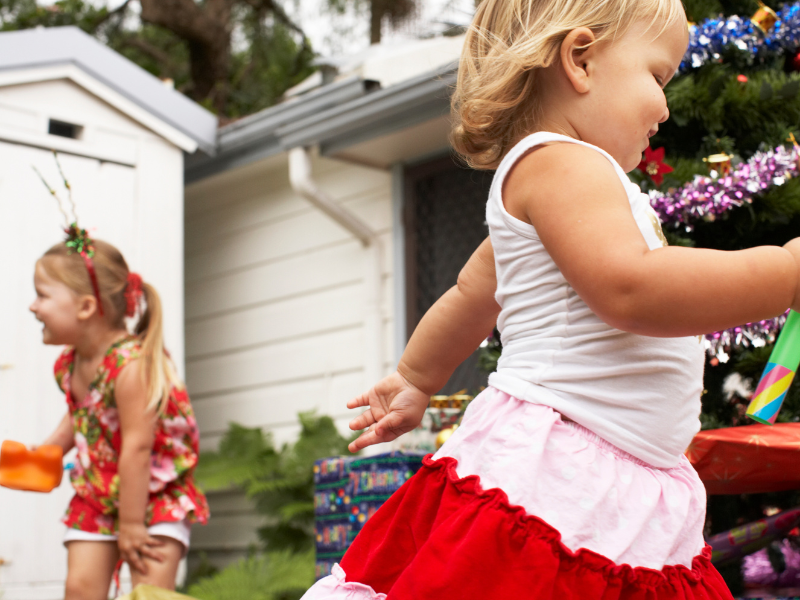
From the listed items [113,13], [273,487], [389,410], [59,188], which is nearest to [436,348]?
[389,410]

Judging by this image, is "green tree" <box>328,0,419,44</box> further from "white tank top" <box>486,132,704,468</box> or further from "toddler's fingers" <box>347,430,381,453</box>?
"white tank top" <box>486,132,704,468</box>

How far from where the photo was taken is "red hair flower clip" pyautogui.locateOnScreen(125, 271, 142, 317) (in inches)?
144

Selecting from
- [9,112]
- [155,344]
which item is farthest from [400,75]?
[155,344]

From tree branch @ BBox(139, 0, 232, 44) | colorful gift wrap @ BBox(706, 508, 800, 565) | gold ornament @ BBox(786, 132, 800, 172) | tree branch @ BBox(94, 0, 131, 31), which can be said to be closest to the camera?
colorful gift wrap @ BBox(706, 508, 800, 565)

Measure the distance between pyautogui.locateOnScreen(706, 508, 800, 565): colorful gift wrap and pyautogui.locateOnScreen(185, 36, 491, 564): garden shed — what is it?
2.65 metres

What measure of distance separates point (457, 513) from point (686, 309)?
0.41m

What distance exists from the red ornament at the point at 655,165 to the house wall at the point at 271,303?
268 centimetres

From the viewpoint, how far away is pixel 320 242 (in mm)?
5773

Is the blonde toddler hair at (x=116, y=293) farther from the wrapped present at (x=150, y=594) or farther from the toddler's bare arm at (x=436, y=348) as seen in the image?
the toddler's bare arm at (x=436, y=348)

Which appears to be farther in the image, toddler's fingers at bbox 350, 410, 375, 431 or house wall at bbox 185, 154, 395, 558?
house wall at bbox 185, 154, 395, 558

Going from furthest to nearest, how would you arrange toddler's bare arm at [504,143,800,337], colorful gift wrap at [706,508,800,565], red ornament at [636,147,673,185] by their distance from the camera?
1. red ornament at [636,147,673,185]
2. colorful gift wrap at [706,508,800,565]
3. toddler's bare arm at [504,143,800,337]

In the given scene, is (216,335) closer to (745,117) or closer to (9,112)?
(9,112)

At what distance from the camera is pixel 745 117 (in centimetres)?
299

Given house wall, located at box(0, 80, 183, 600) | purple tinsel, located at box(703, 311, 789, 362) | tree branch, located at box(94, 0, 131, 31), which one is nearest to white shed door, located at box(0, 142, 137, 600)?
house wall, located at box(0, 80, 183, 600)
